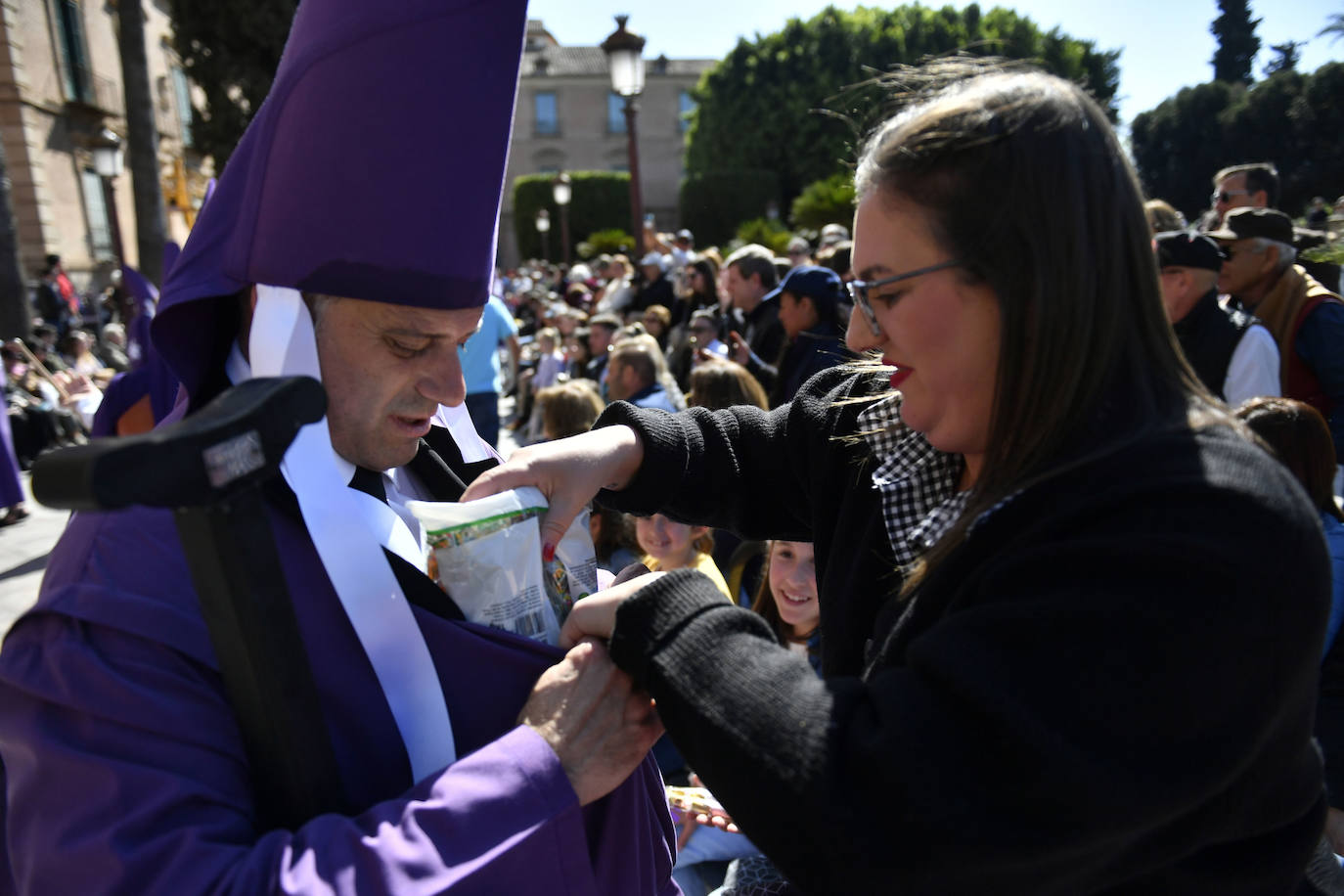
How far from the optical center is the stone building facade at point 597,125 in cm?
4641

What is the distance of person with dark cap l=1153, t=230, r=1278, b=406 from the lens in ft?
11.9

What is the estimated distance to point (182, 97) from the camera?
2789 cm

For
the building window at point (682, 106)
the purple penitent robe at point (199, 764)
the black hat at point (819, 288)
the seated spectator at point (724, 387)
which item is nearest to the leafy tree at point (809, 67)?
the building window at point (682, 106)

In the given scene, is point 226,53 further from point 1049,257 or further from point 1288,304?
point 1049,257

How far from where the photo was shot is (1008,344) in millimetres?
1107

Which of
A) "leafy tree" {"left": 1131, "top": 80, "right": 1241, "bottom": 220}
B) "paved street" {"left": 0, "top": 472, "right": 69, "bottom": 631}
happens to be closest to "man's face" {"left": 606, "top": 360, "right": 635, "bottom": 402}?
"paved street" {"left": 0, "top": 472, "right": 69, "bottom": 631}

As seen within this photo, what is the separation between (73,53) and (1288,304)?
25.7 meters

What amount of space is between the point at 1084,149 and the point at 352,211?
94 cm

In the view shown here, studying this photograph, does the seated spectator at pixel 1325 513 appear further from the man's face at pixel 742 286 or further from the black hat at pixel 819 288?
the man's face at pixel 742 286

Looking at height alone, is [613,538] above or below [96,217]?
below

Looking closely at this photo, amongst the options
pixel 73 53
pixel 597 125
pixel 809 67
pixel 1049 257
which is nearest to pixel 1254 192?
pixel 1049 257

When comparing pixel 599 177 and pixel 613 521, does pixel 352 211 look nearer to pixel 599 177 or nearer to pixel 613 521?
pixel 613 521

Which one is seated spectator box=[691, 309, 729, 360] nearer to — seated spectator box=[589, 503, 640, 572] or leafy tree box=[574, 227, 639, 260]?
seated spectator box=[589, 503, 640, 572]

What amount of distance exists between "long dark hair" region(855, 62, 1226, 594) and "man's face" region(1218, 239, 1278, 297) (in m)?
3.50
